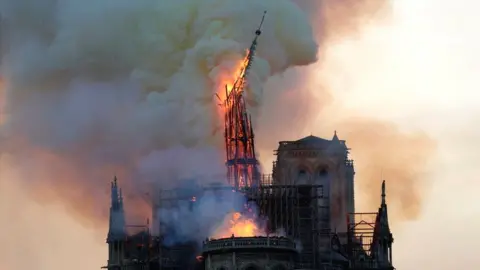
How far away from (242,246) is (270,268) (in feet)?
15.1

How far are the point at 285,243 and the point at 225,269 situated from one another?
8.73 meters

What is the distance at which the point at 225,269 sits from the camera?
191 m

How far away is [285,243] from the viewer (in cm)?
19412

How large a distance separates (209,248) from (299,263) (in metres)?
13.2

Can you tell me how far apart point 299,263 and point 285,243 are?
17.4 feet

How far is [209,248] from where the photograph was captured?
192m

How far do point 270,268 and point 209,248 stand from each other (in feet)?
26.9

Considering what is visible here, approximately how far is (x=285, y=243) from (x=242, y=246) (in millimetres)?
6597

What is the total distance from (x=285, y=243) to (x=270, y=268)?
180 inches

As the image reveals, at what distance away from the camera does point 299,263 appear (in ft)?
650

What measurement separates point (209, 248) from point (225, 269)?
3.50m

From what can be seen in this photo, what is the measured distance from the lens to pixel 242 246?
19050cm
